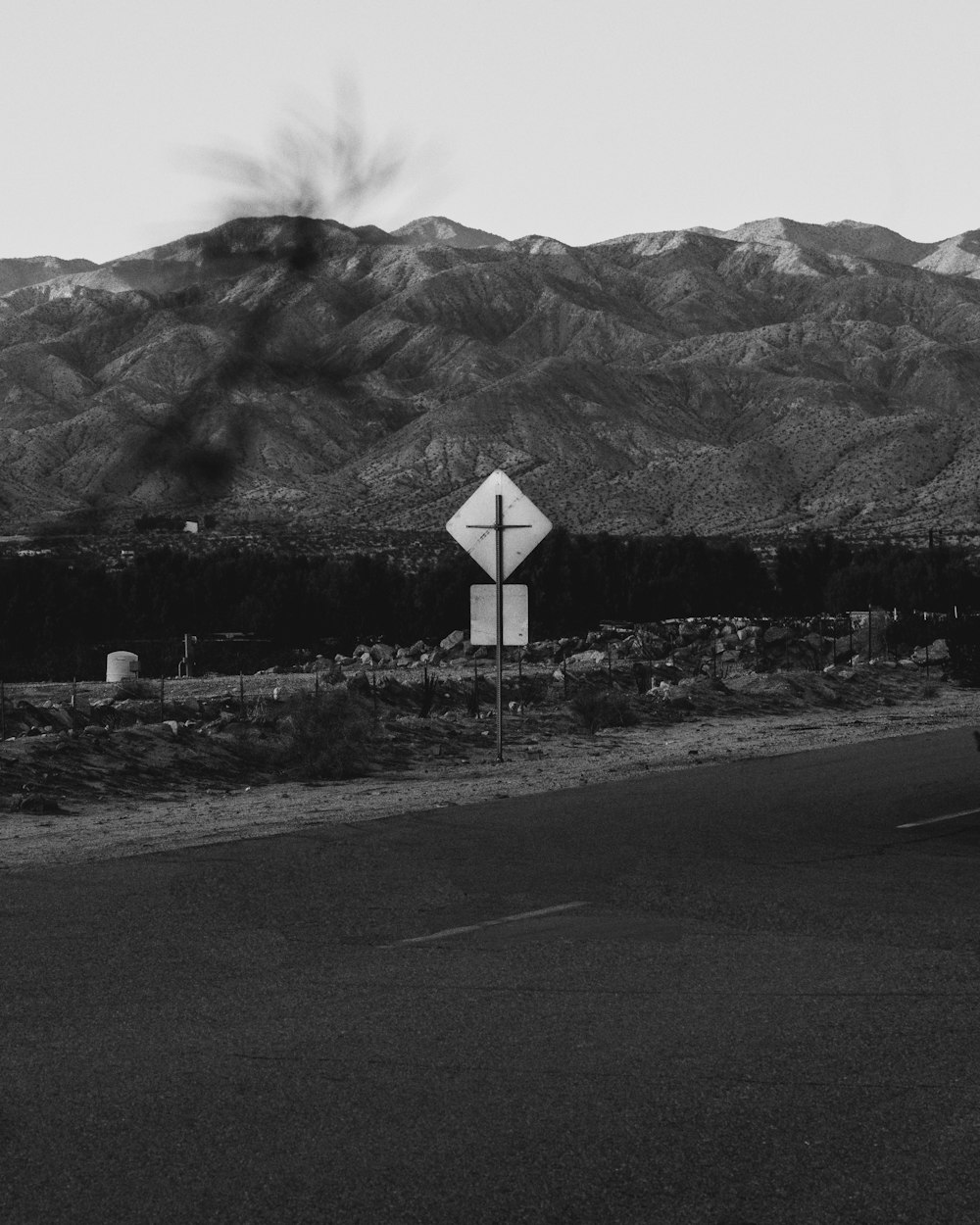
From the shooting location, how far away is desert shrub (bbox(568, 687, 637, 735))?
25.3m

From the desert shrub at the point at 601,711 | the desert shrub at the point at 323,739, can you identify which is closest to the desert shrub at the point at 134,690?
the desert shrub at the point at 601,711

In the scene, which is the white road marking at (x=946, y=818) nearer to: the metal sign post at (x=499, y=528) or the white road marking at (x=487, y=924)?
the white road marking at (x=487, y=924)

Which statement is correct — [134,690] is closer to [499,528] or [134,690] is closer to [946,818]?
[499,528]

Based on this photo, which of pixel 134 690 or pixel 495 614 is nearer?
pixel 495 614

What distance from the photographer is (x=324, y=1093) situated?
5695 millimetres

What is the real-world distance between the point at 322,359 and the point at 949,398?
11303 cm

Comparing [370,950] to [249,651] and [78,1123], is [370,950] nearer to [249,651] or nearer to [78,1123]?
[78,1123]

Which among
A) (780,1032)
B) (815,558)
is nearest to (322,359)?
(815,558)

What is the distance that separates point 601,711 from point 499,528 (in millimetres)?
7385

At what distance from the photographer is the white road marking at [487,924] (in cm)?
846

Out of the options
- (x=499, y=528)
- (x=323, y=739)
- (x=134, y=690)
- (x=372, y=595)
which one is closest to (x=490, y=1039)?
(x=499, y=528)

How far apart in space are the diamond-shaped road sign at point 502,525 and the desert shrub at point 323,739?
297 cm


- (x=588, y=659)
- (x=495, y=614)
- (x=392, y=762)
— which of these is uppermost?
(x=495, y=614)

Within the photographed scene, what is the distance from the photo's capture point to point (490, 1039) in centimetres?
643
